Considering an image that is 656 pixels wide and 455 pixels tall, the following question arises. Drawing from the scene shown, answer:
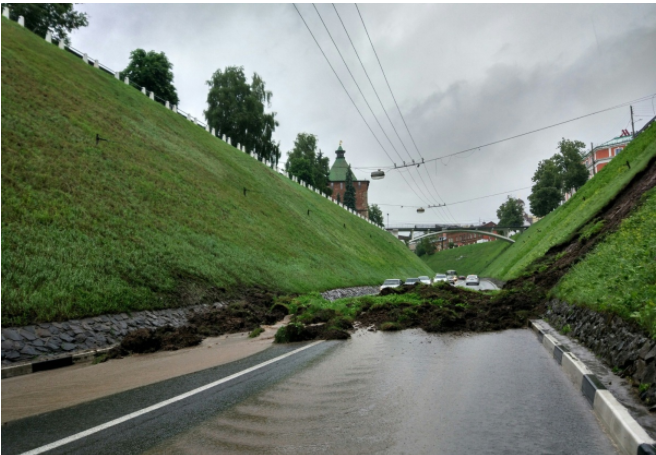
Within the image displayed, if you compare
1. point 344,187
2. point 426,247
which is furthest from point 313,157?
point 426,247

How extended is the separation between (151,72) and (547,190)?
73666 millimetres

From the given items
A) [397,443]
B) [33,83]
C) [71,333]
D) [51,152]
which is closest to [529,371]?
[397,443]

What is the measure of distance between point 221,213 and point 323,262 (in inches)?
481

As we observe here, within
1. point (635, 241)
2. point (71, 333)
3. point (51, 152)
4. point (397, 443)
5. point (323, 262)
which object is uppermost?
point (51, 152)

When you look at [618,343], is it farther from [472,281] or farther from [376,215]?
[376,215]

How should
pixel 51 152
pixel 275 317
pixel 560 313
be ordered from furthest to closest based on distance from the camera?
1. pixel 51 152
2. pixel 275 317
3. pixel 560 313

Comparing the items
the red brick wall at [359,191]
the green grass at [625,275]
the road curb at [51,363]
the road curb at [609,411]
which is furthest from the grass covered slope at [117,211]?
the red brick wall at [359,191]

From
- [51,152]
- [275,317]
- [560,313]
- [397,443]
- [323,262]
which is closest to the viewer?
[397,443]

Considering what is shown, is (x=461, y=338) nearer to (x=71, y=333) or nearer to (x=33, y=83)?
(x=71, y=333)

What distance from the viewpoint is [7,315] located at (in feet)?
36.5

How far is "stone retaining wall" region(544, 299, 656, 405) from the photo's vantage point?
575cm

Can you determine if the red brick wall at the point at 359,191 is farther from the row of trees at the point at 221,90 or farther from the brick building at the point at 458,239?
the row of trees at the point at 221,90

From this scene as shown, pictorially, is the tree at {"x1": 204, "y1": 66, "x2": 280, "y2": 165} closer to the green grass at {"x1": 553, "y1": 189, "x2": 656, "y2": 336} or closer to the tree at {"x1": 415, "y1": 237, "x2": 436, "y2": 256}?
the green grass at {"x1": 553, "y1": 189, "x2": 656, "y2": 336}

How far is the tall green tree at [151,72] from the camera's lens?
212 feet
